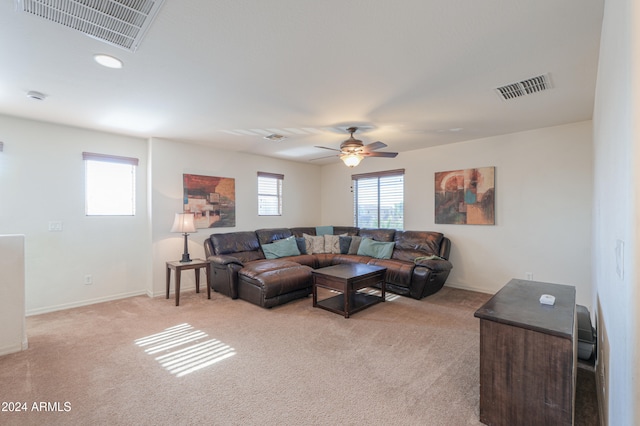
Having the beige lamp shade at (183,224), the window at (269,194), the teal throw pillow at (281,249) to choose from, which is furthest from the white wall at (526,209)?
the beige lamp shade at (183,224)

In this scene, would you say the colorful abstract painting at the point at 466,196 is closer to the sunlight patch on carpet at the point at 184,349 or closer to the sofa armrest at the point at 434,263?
the sofa armrest at the point at 434,263

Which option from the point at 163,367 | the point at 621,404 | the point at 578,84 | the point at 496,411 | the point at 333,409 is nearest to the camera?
the point at 621,404

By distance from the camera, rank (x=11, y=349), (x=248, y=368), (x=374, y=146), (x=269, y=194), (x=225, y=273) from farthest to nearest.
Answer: (x=269, y=194) → (x=225, y=273) → (x=374, y=146) → (x=11, y=349) → (x=248, y=368)

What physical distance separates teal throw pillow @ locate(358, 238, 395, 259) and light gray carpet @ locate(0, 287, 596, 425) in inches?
59.3

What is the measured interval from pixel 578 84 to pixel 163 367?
4.64 meters

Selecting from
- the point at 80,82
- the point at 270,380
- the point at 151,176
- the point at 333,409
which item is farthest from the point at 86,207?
the point at 333,409

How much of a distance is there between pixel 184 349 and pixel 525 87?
13.8ft

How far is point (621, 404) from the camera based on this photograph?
1.03m

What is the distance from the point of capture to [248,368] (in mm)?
2488

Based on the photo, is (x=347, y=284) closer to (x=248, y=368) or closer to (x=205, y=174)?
(x=248, y=368)

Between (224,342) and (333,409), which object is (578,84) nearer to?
(333,409)

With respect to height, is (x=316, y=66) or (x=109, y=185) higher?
(x=316, y=66)

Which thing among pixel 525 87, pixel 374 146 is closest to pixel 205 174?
pixel 374 146

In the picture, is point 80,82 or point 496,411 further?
point 80,82
